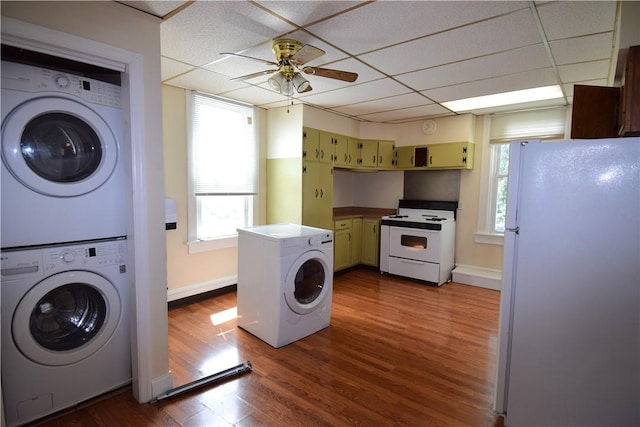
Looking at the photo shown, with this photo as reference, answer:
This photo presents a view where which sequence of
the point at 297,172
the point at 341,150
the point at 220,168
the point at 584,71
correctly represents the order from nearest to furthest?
1. the point at 584,71
2. the point at 220,168
3. the point at 297,172
4. the point at 341,150

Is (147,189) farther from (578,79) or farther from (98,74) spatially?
(578,79)

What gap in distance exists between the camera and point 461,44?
2270 mm

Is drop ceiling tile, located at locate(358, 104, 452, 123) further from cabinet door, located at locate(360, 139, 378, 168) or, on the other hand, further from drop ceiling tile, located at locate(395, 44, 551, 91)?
drop ceiling tile, located at locate(395, 44, 551, 91)

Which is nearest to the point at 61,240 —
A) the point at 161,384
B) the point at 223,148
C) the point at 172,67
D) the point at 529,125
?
the point at 161,384

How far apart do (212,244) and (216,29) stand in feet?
7.94

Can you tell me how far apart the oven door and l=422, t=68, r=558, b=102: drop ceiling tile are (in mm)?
1748

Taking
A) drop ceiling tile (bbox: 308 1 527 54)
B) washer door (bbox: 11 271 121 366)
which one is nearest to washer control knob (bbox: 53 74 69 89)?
washer door (bbox: 11 271 121 366)

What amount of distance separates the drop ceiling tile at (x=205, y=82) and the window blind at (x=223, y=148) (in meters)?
0.21

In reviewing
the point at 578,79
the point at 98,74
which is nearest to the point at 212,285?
the point at 98,74

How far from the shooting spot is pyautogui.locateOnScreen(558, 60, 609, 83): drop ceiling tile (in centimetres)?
262

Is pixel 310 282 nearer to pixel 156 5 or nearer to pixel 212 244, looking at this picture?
pixel 212 244

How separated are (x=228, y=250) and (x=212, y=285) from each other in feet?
1.51

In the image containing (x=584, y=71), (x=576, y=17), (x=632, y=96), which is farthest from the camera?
(x=584, y=71)

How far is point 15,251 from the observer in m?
1.68
